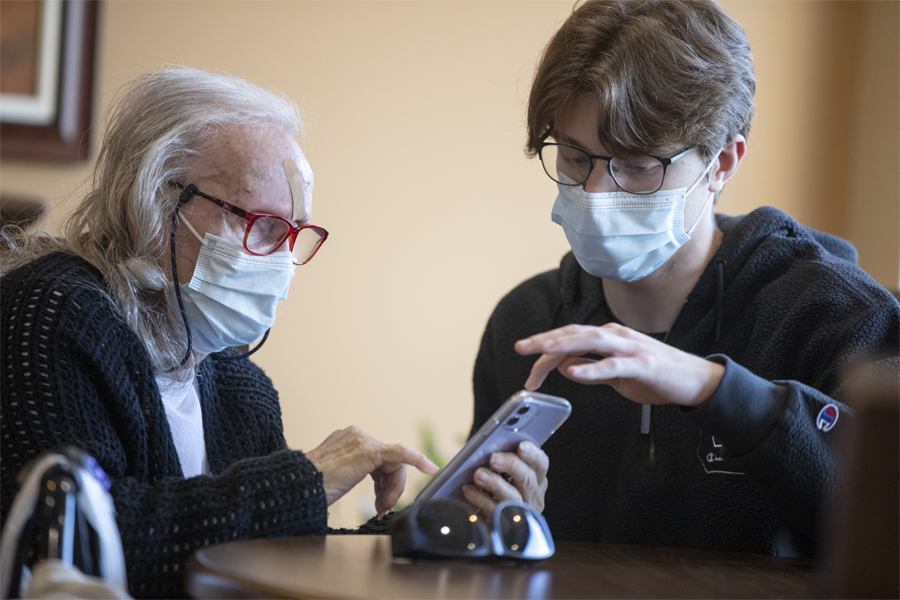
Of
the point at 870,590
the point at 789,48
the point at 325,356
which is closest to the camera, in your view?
the point at 870,590

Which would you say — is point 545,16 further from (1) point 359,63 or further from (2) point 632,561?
(2) point 632,561

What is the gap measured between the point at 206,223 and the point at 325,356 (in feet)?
4.26

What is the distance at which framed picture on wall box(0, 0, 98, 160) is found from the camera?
2.21 metres

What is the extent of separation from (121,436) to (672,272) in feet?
2.87

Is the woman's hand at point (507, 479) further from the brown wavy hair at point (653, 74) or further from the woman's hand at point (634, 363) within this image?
the brown wavy hair at point (653, 74)

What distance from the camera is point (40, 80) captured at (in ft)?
7.31

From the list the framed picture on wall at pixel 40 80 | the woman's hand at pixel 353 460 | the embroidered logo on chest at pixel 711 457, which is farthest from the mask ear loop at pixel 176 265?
the framed picture on wall at pixel 40 80

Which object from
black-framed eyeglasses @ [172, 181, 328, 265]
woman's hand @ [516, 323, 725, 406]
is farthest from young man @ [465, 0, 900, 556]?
black-framed eyeglasses @ [172, 181, 328, 265]

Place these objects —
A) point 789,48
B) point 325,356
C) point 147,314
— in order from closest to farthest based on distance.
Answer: point 147,314 < point 325,356 < point 789,48

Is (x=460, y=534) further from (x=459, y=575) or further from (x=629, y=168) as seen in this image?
(x=629, y=168)

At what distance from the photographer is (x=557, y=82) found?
1243 mm

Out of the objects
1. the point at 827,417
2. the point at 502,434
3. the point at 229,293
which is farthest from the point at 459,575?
the point at 229,293

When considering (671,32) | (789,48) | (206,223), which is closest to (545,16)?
(789,48)

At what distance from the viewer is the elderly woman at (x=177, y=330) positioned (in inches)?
35.6
